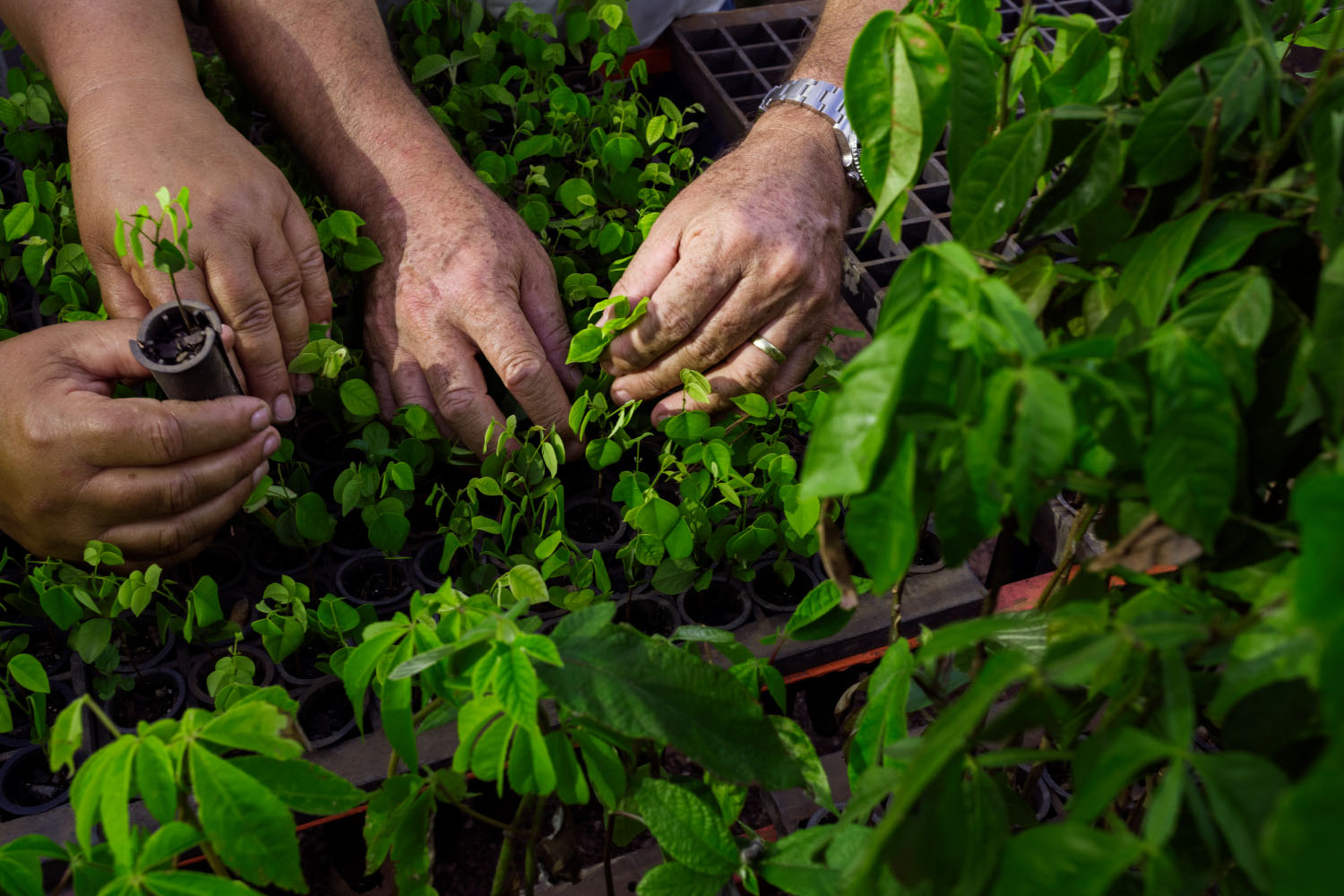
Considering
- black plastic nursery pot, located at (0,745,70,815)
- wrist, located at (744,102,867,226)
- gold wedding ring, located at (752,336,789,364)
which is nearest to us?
black plastic nursery pot, located at (0,745,70,815)

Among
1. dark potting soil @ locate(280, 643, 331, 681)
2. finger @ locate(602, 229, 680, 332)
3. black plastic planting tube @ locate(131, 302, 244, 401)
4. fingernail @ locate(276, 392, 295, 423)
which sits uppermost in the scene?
black plastic planting tube @ locate(131, 302, 244, 401)

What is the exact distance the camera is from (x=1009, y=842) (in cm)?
38

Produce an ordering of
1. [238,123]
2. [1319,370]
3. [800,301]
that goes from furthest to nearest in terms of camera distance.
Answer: [238,123] → [800,301] → [1319,370]

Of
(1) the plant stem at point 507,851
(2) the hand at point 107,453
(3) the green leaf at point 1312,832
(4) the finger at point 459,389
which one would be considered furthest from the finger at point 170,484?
(3) the green leaf at point 1312,832

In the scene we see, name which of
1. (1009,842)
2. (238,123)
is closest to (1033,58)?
(1009,842)

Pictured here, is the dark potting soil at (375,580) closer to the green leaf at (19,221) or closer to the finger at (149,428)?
the finger at (149,428)

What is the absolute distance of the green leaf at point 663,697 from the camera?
0.53 meters

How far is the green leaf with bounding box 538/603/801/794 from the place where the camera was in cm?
53

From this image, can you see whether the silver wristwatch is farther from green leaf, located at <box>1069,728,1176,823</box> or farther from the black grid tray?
green leaf, located at <box>1069,728,1176,823</box>

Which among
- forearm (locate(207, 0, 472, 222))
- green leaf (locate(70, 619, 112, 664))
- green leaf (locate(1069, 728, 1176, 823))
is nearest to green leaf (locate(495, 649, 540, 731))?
green leaf (locate(1069, 728, 1176, 823))

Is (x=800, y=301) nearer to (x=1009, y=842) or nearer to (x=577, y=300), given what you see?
(x=577, y=300)

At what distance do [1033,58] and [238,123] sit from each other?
1.58 metres

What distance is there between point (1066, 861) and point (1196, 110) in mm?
340

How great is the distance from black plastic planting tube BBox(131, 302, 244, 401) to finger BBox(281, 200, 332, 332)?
21 cm
